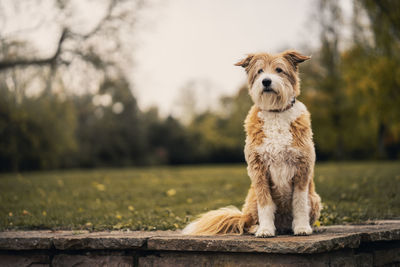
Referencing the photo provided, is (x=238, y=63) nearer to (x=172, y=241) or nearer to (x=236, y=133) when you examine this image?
(x=172, y=241)

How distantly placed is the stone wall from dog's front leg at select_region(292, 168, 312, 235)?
0.47 feet

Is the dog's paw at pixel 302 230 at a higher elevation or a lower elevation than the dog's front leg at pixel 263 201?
lower

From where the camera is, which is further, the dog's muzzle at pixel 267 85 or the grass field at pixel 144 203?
the grass field at pixel 144 203

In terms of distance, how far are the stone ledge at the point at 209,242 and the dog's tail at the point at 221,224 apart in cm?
23

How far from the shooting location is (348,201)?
661 centimetres

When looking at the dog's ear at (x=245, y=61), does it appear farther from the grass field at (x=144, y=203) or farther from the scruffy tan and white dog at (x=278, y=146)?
the grass field at (x=144, y=203)

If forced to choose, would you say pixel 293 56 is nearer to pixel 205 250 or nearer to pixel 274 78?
pixel 274 78

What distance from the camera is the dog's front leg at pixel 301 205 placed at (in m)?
3.51

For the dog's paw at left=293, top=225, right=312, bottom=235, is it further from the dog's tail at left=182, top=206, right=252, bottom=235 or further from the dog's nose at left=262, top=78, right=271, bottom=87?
the dog's nose at left=262, top=78, right=271, bottom=87

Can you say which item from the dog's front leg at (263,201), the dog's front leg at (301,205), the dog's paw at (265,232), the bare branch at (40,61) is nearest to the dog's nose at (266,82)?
the dog's front leg at (263,201)

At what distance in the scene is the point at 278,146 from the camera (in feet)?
11.5

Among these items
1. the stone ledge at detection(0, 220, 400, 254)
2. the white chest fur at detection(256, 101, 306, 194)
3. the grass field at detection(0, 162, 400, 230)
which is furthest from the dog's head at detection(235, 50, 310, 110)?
the grass field at detection(0, 162, 400, 230)

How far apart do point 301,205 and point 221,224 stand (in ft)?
2.76

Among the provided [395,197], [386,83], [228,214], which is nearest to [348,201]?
[395,197]
